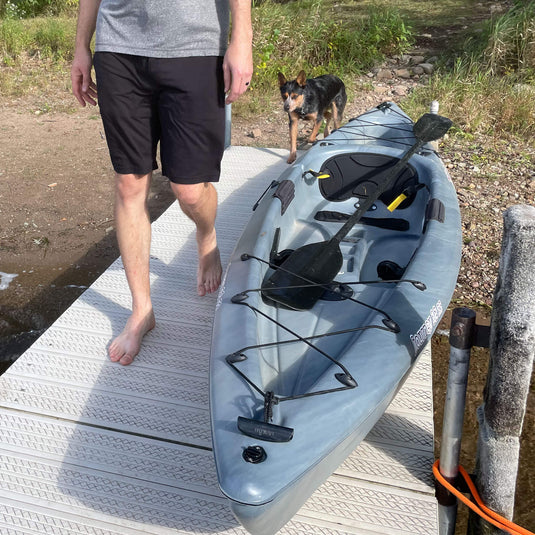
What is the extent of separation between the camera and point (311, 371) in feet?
7.23

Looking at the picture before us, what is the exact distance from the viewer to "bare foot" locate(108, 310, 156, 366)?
8.77 ft

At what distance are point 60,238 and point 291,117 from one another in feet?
6.93

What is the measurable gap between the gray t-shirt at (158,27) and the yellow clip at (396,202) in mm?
1310

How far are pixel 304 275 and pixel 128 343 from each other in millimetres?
841

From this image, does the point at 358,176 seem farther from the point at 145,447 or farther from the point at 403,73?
the point at 403,73

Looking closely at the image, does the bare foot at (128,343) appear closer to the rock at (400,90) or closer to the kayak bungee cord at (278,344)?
the kayak bungee cord at (278,344)

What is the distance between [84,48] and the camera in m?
2.46

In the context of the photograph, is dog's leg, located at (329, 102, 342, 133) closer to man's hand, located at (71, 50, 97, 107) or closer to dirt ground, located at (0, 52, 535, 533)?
dirt ground, located at (0, 52, 535, 533)

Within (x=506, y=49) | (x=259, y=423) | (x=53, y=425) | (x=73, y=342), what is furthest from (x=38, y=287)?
(x=506, y=49)

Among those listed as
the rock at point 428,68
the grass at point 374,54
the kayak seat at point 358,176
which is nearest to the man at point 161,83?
the kayak seat at point 358,176

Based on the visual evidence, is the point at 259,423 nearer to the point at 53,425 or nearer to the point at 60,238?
the point at 53,425

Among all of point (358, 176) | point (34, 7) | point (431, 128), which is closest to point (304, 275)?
point (358, 176)

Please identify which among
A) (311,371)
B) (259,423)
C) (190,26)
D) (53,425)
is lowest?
(53,425)

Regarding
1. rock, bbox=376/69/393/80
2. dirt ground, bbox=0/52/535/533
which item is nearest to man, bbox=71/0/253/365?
dirt ground, bbox=0/52/535/533
